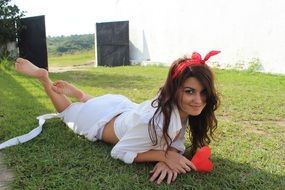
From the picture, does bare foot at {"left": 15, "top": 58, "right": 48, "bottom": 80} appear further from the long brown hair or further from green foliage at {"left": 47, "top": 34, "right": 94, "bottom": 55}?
green foliage at {"left": 47, "top": 34, "right": 94, "bottom": 55}

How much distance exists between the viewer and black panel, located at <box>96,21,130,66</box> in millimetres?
12586

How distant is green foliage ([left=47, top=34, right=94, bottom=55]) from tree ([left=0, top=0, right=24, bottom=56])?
32.1 feet

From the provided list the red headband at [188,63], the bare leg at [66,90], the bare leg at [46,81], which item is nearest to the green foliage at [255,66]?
the bare leg at [66,90]

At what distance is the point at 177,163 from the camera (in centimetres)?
236

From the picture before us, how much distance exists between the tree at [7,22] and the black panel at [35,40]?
0.21m

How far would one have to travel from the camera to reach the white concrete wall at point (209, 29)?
8367 mm

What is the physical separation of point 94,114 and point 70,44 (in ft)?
61.3

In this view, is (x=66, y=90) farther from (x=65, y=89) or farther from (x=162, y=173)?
(x=162, y=173)

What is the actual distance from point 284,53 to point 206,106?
6253mm

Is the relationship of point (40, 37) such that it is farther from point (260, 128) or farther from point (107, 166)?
point (107, 166)

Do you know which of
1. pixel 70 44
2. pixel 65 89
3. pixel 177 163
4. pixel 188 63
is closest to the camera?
pixel 188 63

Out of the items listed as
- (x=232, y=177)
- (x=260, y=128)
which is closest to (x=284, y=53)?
(x=260, y=128)

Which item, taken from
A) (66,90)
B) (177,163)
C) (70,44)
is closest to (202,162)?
(177,163)

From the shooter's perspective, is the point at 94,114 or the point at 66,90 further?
the point at 66,90
